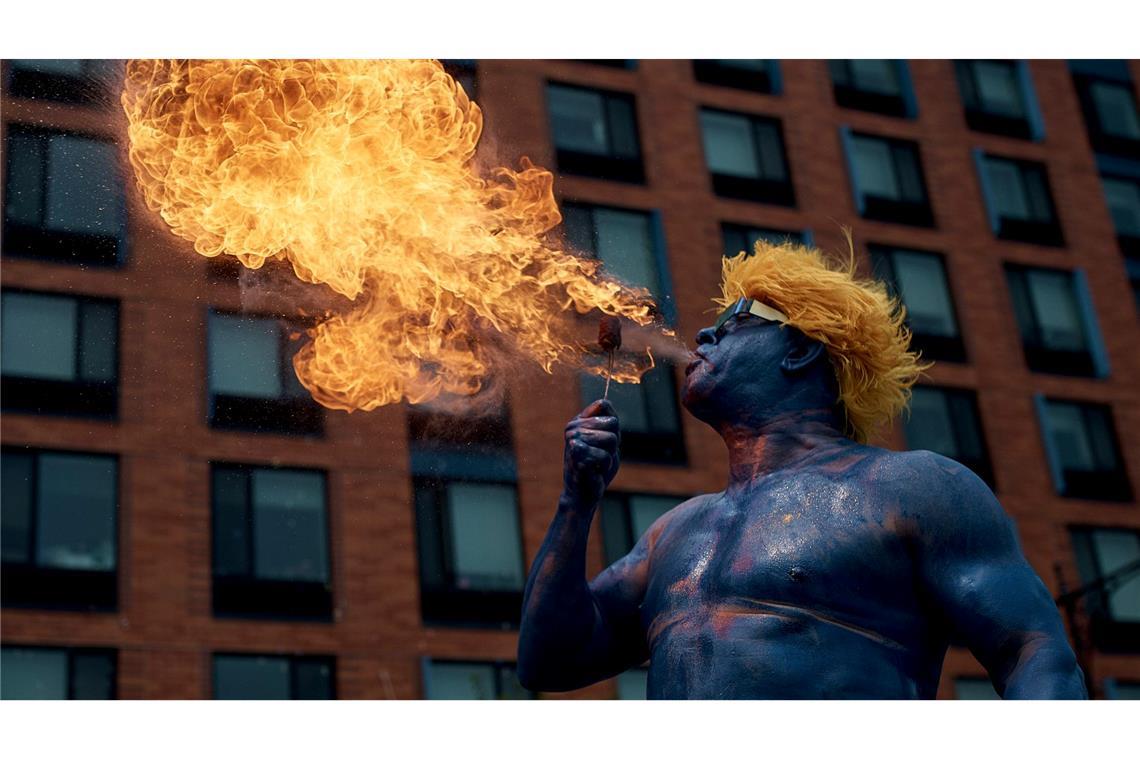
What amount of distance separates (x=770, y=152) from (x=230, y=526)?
13.1 meters

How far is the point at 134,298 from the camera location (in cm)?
2792

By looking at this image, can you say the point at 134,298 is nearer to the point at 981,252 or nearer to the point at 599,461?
the point at 981,252

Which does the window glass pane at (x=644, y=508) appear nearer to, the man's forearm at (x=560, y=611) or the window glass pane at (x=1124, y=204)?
the window glass pane at (x=1124, y=204)

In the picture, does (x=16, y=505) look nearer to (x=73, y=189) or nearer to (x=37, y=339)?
(x=37, y=339)

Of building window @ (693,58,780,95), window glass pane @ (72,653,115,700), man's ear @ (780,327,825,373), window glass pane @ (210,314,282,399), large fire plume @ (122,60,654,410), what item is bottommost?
man's ear @ (780,327,825,373)

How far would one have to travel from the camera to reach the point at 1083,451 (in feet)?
119

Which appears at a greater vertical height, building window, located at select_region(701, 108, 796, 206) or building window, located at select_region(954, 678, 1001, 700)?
building window, located at select_region(701, 108, 796, 206)

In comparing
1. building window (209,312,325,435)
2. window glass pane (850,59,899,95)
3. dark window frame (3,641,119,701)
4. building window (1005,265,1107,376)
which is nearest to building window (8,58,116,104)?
building window (209,312,325,435)

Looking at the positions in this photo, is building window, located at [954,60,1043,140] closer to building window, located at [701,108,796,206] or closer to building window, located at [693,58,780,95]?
building window, located at [693,58,780,95]

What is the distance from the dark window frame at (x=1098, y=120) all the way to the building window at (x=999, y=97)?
49.3 inches

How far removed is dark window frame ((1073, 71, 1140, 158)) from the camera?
129 ft

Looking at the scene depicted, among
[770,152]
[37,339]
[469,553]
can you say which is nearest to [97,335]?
[37,339]

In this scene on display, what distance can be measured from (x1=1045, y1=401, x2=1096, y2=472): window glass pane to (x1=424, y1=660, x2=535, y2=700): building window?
12.6 meters

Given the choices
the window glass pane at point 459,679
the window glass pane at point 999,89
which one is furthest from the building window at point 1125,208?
the window glass pane at point 459,679
